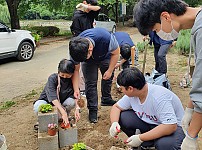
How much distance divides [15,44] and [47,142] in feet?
Answer: 17.6

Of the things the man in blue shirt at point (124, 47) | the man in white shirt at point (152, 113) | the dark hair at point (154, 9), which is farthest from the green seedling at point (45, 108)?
the man in blue shirt at point (124, 47)

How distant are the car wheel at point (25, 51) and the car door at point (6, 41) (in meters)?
0.25

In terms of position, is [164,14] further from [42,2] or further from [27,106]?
[42,2]

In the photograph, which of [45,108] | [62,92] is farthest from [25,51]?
[45,108]

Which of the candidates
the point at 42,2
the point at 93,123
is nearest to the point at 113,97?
the point at 93,123

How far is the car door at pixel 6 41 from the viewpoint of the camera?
7.18 m

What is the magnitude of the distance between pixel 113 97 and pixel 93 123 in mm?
995

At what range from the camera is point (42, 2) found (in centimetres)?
1397

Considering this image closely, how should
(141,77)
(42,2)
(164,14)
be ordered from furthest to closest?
(42,2) < (141,77) < (164,14)

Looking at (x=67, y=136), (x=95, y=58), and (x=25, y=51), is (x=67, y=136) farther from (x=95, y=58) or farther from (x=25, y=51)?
(x=25, y=51)

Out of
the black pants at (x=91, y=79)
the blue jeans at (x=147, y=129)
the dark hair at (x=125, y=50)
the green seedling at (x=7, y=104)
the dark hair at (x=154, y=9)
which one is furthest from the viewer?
the green seedling at (x=7, y=104)

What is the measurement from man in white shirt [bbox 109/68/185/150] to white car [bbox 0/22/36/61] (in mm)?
5616

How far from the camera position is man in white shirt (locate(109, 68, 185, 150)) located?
207 centimetres

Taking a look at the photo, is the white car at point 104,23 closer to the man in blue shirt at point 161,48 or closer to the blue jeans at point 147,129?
the man in blue shirt at point 161,48
